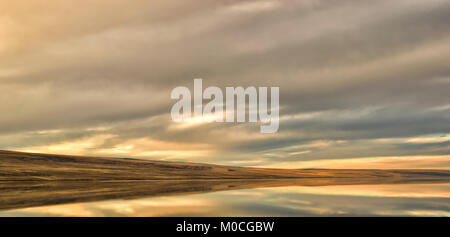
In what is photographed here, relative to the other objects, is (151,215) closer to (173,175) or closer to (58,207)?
(58,207)

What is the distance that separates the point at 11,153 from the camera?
128 feet

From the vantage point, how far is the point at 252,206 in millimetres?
9820

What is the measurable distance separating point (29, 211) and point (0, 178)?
24.7 meters

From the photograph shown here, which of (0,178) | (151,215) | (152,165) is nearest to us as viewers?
(151,215)

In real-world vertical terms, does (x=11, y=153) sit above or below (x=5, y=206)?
above

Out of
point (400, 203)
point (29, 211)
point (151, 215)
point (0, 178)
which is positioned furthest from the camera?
point (0, 178)

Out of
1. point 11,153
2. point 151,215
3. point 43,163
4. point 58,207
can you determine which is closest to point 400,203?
point 151,215

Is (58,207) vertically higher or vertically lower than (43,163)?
lower

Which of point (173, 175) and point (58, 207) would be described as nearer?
point (58, 207)
